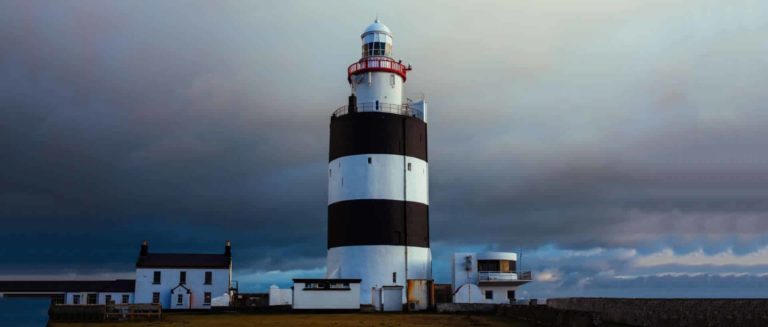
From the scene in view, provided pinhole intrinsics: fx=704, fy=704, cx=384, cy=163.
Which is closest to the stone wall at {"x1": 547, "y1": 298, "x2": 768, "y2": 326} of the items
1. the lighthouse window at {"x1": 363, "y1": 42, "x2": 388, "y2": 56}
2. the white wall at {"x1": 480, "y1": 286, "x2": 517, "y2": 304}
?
the white wall at {"x1": 480, "y1": 286, "x2": 517, "y2": 304}

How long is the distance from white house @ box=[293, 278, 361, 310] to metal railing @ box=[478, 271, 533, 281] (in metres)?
8.57

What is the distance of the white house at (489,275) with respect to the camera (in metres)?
46.1

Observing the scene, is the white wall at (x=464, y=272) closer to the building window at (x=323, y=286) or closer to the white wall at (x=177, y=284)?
the building window at (x=323, y=286)

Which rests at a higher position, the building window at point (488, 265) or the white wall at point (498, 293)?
the building window at point (488, 265)

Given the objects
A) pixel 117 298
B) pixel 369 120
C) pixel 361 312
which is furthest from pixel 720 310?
pixel 117 298

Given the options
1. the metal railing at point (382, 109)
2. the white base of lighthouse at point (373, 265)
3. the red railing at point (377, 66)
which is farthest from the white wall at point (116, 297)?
the red railing at point (377, 66)

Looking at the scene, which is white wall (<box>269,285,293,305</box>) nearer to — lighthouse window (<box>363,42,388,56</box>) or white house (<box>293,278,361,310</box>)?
white house (<box>293,278,361,310</box>)

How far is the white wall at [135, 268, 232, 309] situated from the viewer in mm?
52719

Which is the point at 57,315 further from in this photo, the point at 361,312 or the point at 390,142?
the point at 390,142

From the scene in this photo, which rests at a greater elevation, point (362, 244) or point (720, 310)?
point (362, 244)

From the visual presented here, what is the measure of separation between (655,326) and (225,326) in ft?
60.7

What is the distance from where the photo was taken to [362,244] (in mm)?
45500

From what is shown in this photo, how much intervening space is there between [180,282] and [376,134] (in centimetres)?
1953

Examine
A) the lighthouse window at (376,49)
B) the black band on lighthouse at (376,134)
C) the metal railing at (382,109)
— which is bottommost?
the black band on lighthouse at (376,134)
